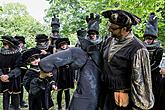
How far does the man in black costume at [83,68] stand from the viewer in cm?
372

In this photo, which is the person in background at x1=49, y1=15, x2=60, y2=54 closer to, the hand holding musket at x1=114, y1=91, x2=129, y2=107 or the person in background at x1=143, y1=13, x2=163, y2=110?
the person in background at x1=143, y1=13, x2=163, y2=110

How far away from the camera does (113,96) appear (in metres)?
4.13

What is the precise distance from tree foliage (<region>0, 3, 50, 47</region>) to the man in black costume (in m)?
18.0

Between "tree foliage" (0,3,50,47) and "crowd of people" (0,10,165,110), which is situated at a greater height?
"tree foliage" (0,3,50,47)

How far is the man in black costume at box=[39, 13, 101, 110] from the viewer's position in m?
3.72

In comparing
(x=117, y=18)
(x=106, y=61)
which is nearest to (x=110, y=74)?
(x=106, y=61)

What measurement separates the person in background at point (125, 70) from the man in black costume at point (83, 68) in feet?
0.60

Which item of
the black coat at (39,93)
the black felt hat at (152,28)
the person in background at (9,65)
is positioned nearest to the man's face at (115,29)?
the black coat at (39,93)

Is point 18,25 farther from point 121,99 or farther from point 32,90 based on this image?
point 121,99

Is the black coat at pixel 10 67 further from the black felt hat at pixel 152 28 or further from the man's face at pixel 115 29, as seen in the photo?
the man's face at pixel 115 29

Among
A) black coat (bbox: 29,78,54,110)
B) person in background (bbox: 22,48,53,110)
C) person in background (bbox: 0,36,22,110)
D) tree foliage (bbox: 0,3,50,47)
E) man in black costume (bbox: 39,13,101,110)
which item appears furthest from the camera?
tree foliage (bbox: 0,3,50,47)

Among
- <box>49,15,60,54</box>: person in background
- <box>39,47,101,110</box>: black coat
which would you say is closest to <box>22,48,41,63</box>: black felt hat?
<box>49,15,60,54</box>: person in background

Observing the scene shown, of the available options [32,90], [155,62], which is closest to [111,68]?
[155,62]

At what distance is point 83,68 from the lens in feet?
12.7
